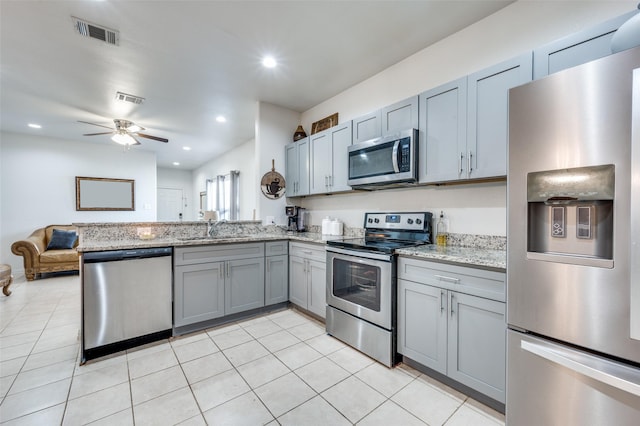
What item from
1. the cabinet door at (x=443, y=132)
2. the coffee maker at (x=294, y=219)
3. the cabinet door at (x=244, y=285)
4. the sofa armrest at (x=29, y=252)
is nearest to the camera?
the cabinet door at (x=443, y=132)

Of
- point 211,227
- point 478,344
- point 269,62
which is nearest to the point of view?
point 478,344

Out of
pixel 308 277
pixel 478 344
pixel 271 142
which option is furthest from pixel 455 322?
pixel 271 142

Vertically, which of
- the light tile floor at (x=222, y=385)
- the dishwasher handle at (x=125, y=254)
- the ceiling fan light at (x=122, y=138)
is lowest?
the light tile floor at (x=222, y=385)

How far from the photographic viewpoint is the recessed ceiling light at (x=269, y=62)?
272 centimetres

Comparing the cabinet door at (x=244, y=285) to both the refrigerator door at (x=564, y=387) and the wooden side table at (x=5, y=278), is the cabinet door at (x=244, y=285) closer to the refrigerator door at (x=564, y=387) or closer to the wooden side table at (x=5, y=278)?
the refrigerator door at (x=564, y=387)

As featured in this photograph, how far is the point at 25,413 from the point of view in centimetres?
160

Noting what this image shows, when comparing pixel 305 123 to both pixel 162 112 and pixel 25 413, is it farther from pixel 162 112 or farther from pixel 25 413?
pixel 25 413

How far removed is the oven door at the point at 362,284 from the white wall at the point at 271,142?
150 cm

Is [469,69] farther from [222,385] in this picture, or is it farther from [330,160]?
[222,385]

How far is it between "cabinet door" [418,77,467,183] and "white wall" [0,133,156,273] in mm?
6762

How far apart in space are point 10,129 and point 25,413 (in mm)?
5914

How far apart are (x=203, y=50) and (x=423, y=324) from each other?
124 inches

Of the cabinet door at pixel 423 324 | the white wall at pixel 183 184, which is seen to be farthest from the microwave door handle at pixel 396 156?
the white wall at pixel 183 184

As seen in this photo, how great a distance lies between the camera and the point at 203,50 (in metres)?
2.58
